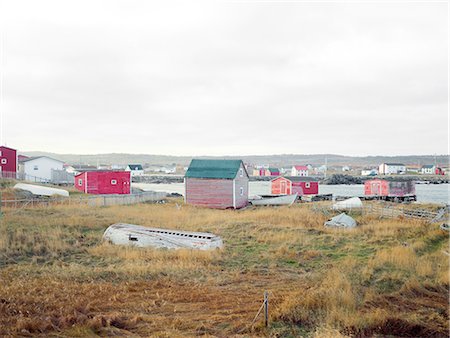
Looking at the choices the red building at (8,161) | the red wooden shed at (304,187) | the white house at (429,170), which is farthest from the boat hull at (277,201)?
the white house at (429,170)

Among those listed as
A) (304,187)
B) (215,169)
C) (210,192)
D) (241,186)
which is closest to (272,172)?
(304,187)

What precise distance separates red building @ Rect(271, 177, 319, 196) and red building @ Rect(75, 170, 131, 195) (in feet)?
68.0

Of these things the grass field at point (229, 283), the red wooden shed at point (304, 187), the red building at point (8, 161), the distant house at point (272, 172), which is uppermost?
the red building at point (8, 161)

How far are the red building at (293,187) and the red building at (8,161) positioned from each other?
1304 inches

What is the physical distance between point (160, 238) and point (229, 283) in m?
6.64

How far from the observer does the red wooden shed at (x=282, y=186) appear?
54.6 metres

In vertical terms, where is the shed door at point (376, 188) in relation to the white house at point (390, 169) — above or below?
below

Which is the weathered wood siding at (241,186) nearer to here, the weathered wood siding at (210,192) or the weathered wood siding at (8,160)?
the weathered wood siding at (210,192)

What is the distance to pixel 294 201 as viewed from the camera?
44.9 meters

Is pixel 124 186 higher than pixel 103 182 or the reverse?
the reverse

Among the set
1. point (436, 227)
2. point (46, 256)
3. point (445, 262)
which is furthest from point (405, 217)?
point (46, 256)

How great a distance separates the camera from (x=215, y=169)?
40531 mm

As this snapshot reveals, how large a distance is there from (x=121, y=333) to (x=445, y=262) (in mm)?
12678

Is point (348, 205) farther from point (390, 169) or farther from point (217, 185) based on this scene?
point (390, 169)
